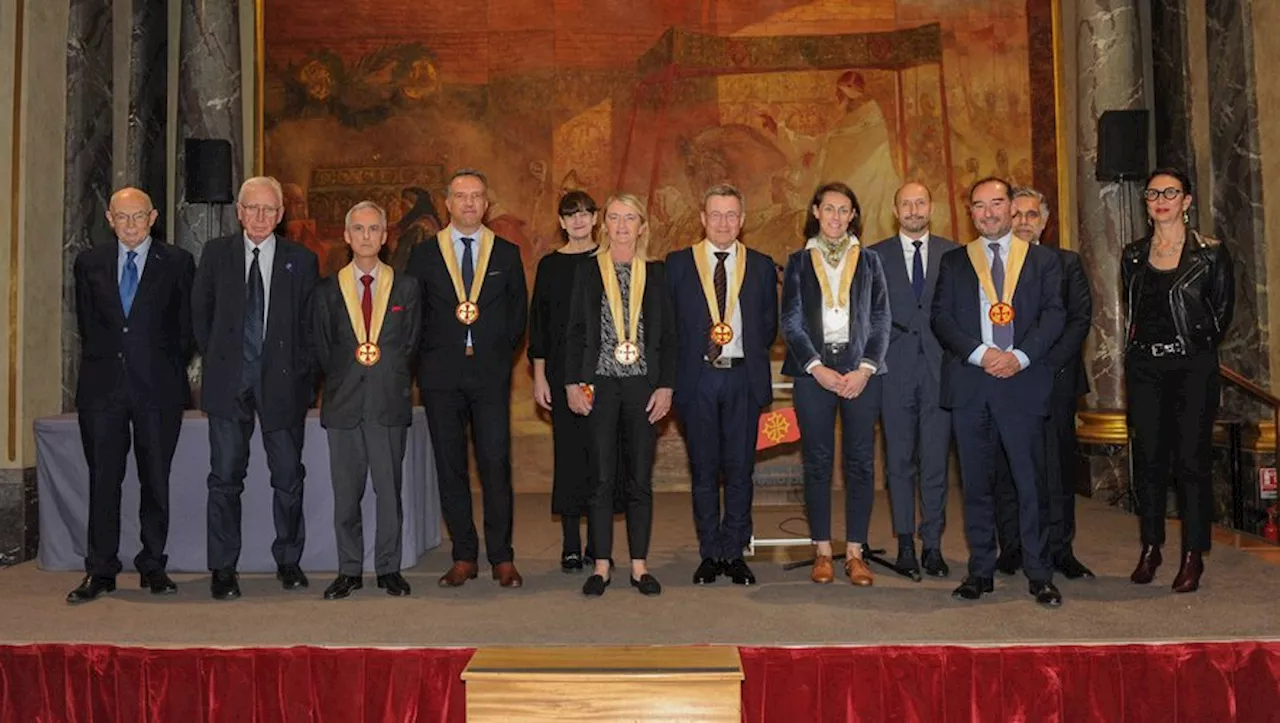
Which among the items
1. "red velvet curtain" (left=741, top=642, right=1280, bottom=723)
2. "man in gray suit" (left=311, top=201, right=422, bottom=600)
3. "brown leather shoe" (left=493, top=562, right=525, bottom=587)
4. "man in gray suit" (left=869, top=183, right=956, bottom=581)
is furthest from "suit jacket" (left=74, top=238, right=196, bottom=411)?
"man in gray suit" (left=869, top=183, right=956, bottom=581)

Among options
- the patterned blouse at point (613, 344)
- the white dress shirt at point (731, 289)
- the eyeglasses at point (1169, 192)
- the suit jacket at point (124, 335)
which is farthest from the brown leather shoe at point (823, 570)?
the suit jacket at point (124, 335)

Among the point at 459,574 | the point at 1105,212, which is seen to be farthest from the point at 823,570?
the point at 1105,212

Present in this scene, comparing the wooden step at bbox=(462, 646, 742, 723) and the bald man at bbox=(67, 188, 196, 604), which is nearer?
the wooden step at bbox=(462, 646, 742, 723)

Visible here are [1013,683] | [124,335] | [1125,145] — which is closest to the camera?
[1013,683]

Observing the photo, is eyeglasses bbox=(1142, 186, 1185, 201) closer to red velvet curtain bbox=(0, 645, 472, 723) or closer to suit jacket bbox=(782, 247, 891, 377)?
suit jacket bbox=(782, 247, 891, 377)

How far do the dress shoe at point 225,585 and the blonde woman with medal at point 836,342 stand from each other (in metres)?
2.58

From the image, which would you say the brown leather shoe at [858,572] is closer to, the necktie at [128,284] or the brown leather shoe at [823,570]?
the brown leather shoe at [823,570]

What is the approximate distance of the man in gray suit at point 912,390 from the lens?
4.91 meters

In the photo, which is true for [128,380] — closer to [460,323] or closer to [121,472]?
[121,472]

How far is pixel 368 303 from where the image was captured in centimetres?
466

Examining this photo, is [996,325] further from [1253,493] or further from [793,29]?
[793,29]

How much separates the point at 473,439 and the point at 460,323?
520 millimetres

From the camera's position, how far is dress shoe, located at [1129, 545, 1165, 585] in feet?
15.4

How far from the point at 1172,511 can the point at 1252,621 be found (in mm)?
3582
